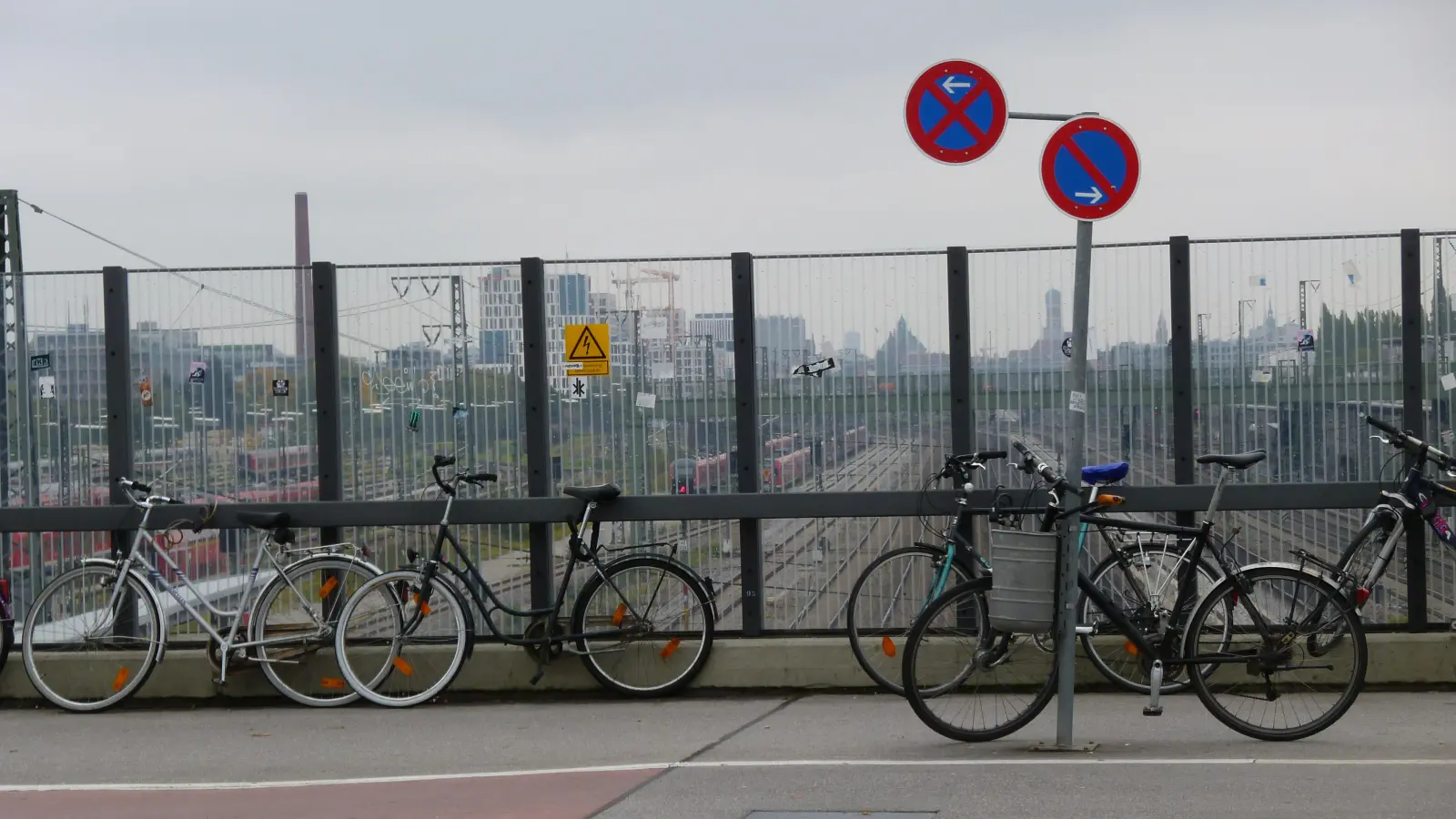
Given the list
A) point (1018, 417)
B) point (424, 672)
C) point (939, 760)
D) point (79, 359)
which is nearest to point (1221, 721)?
point (939, 760)

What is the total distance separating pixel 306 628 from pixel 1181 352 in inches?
211

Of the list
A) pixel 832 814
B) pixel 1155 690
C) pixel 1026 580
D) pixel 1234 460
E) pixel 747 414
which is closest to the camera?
pixel 832 814

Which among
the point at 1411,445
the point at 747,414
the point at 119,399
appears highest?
the point at 119,399

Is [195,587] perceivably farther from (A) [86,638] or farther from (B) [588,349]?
(B) [588,349]

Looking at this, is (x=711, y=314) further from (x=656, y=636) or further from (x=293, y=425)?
(x=293, y=425)

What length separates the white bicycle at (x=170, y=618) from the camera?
866 centimetres

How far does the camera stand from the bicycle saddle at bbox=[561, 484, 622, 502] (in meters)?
8.55

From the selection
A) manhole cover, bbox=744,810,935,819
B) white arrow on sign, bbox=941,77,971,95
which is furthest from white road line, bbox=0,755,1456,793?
white arrow on sign, bbox=941,77,971,95

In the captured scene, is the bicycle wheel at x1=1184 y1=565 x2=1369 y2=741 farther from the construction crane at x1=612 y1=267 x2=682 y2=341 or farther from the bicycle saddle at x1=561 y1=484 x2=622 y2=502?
the construction crane at x1=612 y1=267 x2=682 y2=341

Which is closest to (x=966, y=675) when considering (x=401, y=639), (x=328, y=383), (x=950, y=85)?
(x=950, y=85)

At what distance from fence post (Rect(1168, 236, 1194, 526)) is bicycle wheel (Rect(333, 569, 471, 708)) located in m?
4.23

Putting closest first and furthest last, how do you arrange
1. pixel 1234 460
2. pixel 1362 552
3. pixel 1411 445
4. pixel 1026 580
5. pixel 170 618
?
pixel 1026 580 → pixel 1234 460 → pixel 1411 445 → pixel 1362 552 → pixel 170 618

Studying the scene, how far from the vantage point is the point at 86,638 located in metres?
8.88

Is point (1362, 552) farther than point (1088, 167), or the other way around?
point (1362, 552)
